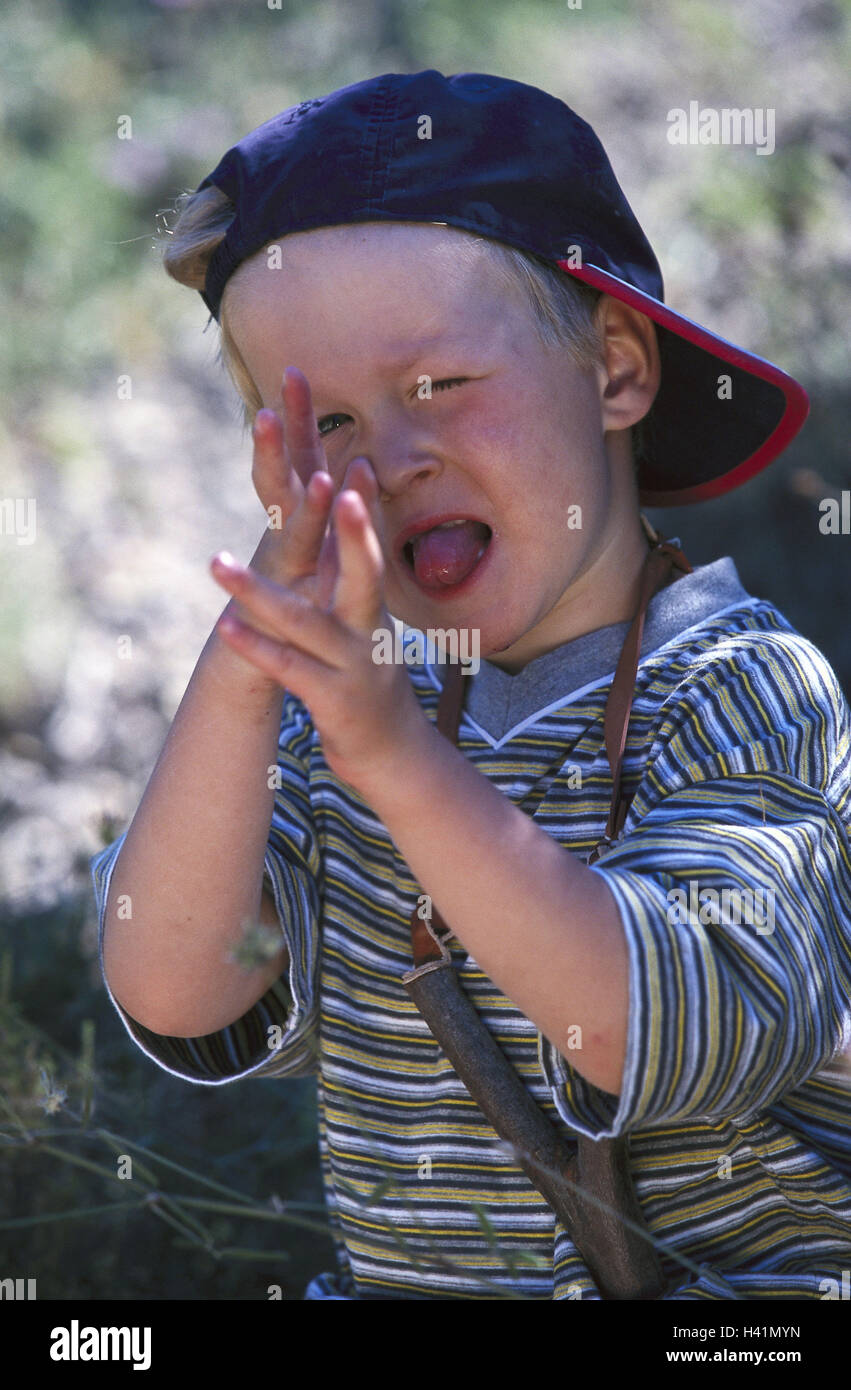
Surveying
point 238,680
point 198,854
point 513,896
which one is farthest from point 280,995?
point 513,896

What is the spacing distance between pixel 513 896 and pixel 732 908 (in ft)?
→ 0.67

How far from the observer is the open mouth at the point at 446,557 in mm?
1502

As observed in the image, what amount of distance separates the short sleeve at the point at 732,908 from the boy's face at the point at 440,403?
0.25 m

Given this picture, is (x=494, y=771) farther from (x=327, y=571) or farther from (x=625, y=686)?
(x=327, y=571)

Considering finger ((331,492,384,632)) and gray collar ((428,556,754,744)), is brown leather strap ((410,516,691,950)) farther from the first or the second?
finger ((331,492,384,632))

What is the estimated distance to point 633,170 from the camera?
173 inches

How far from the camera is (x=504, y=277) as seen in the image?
151 centimetres

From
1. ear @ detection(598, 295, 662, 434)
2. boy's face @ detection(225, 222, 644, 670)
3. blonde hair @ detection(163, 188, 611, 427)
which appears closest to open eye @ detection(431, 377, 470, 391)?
boy's face @ detection(225, 222, 644, 670)

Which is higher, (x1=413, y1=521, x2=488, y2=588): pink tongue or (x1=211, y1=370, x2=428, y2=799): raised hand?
(x1=413, y1=521, x2=488, y2=588): pink tongue

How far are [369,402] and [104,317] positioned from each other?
9.78ft

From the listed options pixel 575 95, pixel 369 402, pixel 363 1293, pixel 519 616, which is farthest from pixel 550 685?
pixel 575 95

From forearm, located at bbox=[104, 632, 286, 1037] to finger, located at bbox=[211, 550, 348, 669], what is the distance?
27 cm

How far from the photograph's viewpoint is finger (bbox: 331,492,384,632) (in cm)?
104

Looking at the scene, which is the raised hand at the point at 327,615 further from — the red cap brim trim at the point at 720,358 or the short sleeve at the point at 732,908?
the red cap brim trim at the point at 720,358
